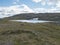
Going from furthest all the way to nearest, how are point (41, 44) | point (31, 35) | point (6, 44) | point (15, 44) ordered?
point (31, 35) < point (41, 44) < point (15, 44) < point (6, 44)

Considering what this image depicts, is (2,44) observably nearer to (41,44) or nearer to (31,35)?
(41,44)

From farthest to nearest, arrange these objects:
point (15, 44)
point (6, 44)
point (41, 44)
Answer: point (41, 44), point (15, 44), point (6, 44)

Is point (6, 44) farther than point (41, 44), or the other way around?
point (41, 44)

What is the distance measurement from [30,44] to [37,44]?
10.9 feet

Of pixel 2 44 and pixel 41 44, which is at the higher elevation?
pixel 2 44

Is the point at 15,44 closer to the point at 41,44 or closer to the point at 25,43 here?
the point at 25,43

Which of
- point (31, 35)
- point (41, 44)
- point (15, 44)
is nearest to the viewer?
point (15, 44)

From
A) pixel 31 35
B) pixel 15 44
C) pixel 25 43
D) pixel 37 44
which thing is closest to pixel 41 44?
pixel 37 44

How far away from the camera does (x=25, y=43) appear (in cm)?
5766

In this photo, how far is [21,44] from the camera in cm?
5675

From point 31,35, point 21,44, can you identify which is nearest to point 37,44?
point 21,44

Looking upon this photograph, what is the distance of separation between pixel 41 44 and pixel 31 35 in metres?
15.9

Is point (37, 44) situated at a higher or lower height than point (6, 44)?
lower

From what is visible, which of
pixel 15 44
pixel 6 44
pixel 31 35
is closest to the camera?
pixel 6 44
